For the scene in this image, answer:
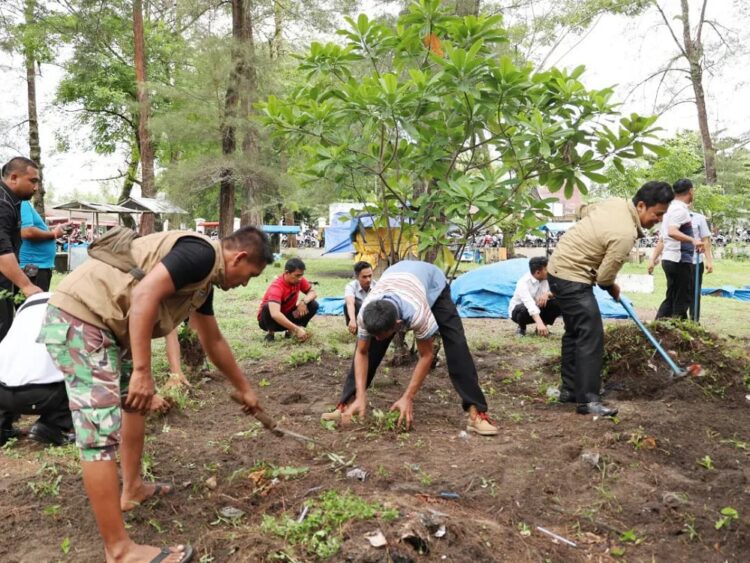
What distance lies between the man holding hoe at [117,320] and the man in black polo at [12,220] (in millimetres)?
2031

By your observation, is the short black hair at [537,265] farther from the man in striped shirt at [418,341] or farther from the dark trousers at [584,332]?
the man in striped shirt at [418,341]

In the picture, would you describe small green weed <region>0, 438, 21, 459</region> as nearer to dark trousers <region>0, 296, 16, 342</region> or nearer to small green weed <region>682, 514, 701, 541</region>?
dark trousers <region>0, 296, 16, 342</region>

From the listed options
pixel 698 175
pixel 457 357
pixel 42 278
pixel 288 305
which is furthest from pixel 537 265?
pixel 698 175

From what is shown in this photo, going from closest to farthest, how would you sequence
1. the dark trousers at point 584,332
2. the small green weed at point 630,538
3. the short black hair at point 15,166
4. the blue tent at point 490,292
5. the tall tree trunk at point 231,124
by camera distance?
1. the small green weed at point 630,538
2. the short black hair at point 15,166
3. the dark trousers at point 584,332
4. the blue tent at point 490,292
5. the tall tree trunk at point 231,124

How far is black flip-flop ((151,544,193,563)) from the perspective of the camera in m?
2.37

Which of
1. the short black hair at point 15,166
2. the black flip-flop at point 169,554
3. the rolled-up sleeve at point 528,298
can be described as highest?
the short black hair at point 15,166

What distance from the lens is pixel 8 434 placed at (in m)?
3.84

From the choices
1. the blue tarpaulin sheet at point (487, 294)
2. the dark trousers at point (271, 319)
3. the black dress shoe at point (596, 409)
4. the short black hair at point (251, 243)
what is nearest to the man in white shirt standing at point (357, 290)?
the dark trousers at point (271, 319)

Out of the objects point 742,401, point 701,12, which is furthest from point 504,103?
point 701,12

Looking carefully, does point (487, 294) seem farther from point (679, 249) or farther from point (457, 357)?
point (457, 357)

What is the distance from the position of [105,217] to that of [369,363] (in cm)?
3615

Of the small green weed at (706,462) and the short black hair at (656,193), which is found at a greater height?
the short black hair at (656,193)

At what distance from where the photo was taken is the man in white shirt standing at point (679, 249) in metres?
6.60

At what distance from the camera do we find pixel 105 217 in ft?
120
